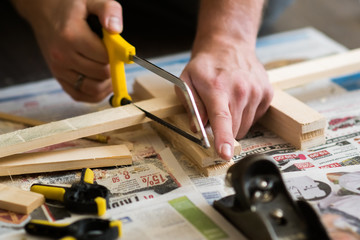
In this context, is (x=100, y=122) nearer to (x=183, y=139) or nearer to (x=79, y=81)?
(x=183, y=139)

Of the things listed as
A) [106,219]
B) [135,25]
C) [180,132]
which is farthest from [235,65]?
[135,25]

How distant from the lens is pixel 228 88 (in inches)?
45.8

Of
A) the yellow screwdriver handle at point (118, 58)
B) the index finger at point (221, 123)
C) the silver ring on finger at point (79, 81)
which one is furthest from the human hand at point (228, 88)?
the silver ring on finger at point (79, 81)

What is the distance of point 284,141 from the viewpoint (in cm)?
125

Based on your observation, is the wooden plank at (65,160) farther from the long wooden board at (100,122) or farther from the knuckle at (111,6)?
the knuckle at (111,6)

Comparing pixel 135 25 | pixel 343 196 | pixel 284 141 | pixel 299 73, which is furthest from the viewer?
pixel 135 25

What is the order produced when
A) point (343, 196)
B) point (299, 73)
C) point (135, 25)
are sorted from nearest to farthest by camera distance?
point (343, 196)
point (299, 73)
point (135, 25)

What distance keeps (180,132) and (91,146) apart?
232 millimetres

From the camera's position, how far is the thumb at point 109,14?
124 cm

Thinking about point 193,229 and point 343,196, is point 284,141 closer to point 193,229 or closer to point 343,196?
point 343,196

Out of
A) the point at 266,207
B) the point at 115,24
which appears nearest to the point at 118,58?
the point at 115,24

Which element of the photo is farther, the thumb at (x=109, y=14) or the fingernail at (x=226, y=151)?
the thumb at (x=109, y=14)

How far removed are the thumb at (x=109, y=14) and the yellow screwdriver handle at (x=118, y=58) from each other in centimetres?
2

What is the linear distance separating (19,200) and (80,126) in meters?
0.23
